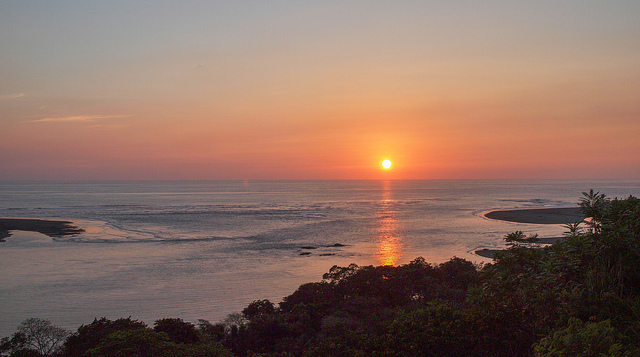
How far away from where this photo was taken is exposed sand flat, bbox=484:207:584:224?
221ft

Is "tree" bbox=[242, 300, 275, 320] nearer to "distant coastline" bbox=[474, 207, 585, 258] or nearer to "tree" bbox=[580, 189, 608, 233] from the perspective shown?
"tree" bbox=[580, 189, 608, 233]

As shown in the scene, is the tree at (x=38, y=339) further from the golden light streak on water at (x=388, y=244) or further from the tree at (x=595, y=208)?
the golden light streak on water at (x=388, y=244)

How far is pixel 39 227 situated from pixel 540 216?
74.7 meters

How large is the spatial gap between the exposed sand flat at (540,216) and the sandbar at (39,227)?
6203 cm

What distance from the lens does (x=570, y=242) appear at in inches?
417

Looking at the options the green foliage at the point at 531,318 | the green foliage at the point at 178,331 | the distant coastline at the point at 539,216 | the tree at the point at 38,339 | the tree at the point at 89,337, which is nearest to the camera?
the green foliage at the point at 531,318

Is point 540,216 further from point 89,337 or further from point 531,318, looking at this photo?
point 89,337

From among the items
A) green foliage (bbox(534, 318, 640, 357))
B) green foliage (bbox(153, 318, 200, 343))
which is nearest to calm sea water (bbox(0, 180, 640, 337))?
green foliage (bbox(153, 318, 200, 343))

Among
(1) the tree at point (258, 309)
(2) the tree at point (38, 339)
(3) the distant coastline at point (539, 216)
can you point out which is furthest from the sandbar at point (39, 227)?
(3) the distant coastline at point (539, 216)

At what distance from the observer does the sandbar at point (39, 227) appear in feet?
177

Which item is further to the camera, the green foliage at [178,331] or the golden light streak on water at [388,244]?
the golden light streak on water at [388,244]

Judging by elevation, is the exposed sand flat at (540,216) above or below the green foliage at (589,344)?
below

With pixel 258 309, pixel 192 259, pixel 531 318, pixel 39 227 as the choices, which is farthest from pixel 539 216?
pixel 39 227

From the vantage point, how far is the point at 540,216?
242 feet
